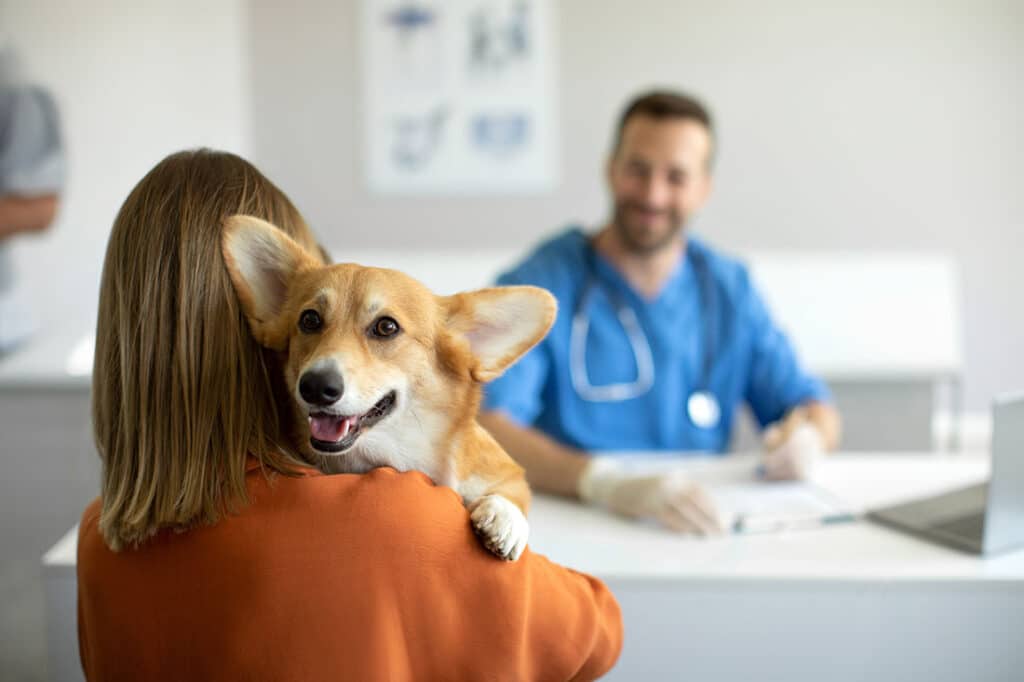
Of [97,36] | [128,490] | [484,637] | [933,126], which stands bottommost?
[484,637]

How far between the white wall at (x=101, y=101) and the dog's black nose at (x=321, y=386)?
1.18 m

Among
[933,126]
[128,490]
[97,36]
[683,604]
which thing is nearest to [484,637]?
[128,490]

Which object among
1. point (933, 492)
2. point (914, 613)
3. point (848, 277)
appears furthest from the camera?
point (848, 277)

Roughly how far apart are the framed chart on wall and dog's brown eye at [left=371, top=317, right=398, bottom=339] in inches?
112

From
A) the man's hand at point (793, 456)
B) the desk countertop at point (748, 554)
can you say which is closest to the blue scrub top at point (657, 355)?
the man's hand at point (793, 456)

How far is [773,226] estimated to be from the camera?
3529 mm

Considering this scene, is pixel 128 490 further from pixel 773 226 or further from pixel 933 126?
pixel 933 126

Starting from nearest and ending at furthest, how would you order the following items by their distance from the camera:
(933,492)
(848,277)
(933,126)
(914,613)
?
(914,613) → (933,492) → (848,277) → (933,126)

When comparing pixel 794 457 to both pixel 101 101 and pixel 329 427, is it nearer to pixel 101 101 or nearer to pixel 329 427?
pixel 329 427

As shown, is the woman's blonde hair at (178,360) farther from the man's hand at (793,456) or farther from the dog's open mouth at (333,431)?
the man's hand at (793,456)

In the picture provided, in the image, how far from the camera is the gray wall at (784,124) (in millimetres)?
3379

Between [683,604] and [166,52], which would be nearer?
[683,604]

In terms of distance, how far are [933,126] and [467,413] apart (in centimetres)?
315

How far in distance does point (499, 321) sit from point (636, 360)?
4.12ft
